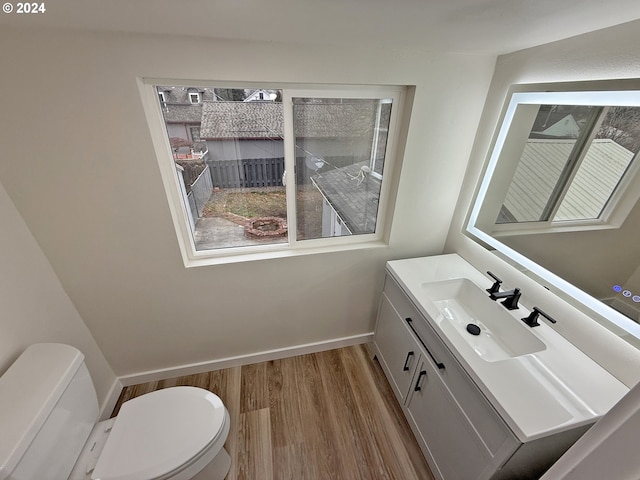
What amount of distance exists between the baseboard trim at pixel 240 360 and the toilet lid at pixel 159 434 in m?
0.57

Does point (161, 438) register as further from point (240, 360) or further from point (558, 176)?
point (558, 176)

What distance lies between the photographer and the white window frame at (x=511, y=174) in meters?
0.94

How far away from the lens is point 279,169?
1.47 metres

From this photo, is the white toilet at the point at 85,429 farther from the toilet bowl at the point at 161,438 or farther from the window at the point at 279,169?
the window at the point at 279,169

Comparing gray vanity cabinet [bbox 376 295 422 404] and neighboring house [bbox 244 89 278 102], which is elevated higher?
neighboring house [bbox 244 89 278 102]

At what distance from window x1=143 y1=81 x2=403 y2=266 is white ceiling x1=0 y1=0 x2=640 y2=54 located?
0.91 feet

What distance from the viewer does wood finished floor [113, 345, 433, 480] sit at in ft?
4.66

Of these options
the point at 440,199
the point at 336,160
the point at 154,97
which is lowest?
the point at 440,199

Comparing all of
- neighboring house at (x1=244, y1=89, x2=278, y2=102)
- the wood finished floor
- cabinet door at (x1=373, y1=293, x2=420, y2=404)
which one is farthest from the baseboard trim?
neighboring house at (x1=244, y1=89, x2=278, y2=102)

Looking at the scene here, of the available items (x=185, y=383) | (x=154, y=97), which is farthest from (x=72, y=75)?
(x=185, y=383)

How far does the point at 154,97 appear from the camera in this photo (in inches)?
46.2

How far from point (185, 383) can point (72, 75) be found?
1.77m

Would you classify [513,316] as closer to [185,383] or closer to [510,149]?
[510,149]

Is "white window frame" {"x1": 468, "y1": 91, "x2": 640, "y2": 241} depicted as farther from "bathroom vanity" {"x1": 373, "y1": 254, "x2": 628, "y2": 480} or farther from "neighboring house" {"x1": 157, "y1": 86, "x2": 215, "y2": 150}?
"neighboring house" {"x1": 157, "y1": 86, "x2": 215, "y2": 150}
